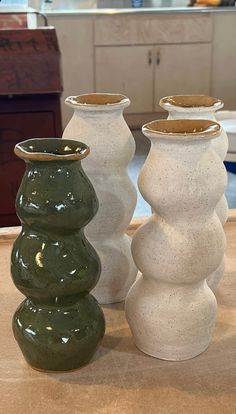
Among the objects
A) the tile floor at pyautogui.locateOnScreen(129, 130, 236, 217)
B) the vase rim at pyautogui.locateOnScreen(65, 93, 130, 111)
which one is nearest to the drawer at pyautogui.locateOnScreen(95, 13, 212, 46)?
the tile floor at pyautogui.locateOnScreen(129, 130, 236, 217)

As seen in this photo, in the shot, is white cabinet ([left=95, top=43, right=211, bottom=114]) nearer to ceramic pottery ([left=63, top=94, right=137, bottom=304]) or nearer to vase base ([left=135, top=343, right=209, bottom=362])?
ceramic pottery ([left=63, top=94, right=137, bottom=304])

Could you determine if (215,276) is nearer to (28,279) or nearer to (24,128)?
(28,279)

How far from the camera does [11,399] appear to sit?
67 centimetres

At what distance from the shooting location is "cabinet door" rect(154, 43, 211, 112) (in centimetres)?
412

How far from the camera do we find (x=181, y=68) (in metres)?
4.17

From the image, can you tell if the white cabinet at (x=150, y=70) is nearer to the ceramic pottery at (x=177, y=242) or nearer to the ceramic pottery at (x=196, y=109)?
the ceramic pottery at (x=196, y=109)

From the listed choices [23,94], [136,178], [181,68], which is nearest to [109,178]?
[23,94]

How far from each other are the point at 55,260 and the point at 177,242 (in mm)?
133

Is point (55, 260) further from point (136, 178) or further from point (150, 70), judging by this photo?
point (150, 70)

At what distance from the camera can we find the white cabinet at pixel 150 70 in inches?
160

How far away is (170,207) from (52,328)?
0.18 m

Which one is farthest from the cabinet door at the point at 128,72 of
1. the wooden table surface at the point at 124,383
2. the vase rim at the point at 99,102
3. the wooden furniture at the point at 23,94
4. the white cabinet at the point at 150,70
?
the wooden table surface at the point at 124,383

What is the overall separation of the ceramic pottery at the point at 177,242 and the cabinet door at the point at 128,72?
11.3 feet

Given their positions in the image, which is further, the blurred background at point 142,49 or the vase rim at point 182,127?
the blurred background at point 142,49
